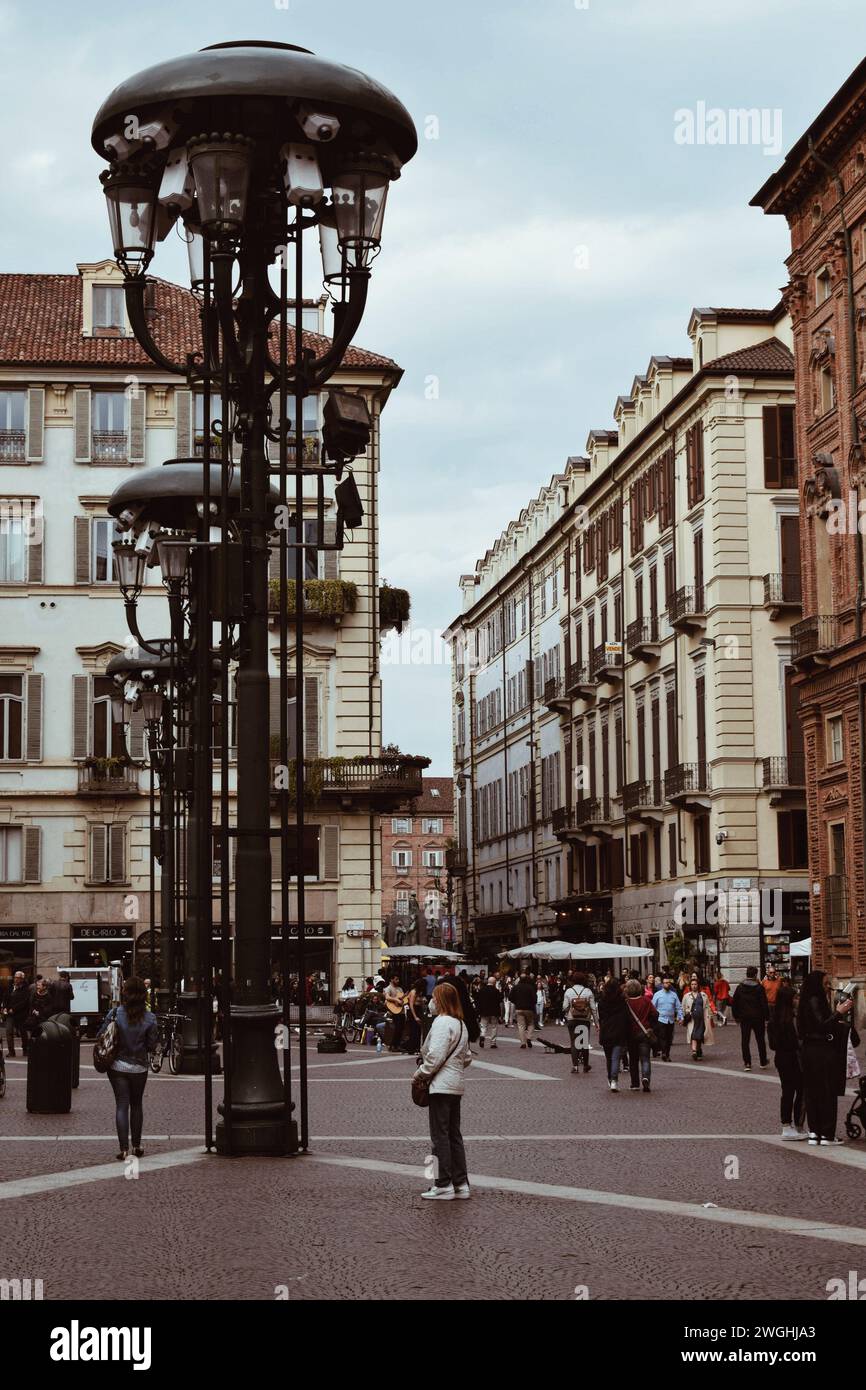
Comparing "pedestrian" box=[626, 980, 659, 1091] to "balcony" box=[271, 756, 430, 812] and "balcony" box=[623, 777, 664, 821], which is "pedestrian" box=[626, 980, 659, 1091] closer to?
"balcony" box=[271, 756, 430, 812]

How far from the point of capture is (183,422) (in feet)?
171

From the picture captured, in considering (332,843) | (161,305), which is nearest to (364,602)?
(332,843)

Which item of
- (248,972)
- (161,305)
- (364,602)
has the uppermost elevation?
(161,305)

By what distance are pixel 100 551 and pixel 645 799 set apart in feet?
66.8

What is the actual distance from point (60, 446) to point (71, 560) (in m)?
2.98

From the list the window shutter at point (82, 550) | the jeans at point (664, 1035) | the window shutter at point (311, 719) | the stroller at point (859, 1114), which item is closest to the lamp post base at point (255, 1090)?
the stroller at point (859, 1114)

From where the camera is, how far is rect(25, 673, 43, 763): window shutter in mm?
50938

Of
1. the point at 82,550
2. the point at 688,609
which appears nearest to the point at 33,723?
the point at 82,550

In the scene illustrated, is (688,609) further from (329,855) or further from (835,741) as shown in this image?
(329,855)

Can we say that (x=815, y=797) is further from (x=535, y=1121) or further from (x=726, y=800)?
(x=535, y=1121)

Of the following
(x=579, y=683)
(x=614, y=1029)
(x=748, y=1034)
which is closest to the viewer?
(x=614, y=1029)

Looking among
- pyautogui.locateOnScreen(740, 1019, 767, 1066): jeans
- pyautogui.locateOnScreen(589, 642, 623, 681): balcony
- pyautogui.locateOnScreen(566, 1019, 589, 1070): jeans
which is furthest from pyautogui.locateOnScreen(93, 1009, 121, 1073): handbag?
pyautogui.locateOnScreen(589, 642, 623, 681): balcony
